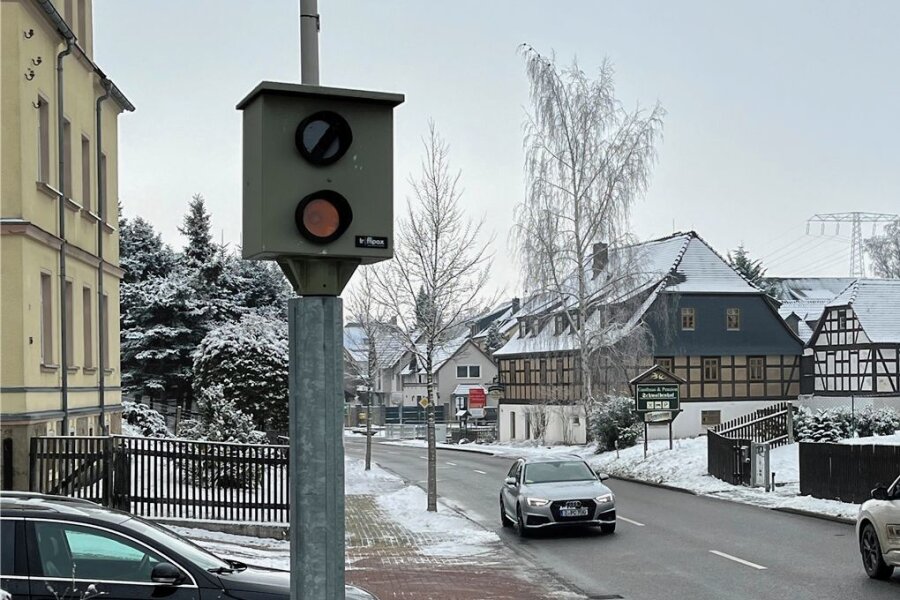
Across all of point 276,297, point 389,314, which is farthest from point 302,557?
point 276,297

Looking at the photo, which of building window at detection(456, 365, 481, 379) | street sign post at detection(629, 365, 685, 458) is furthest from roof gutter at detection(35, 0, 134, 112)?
building window at detection(456, 365, 481, 379)

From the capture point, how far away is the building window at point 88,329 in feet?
71.2

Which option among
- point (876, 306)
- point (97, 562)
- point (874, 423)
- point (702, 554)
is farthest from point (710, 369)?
point (97, 562)

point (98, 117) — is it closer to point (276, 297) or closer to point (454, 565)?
point (454, 565)

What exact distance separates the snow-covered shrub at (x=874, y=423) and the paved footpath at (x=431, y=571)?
58.6 feet

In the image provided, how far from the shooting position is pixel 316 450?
4035 mm

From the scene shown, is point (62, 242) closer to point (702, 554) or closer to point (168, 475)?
point (168, 475)

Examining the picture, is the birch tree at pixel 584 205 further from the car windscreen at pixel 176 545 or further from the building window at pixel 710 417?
the car windscreen at pixel 176 545

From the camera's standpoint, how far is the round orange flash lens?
3924 millimetres

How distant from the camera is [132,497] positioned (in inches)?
658

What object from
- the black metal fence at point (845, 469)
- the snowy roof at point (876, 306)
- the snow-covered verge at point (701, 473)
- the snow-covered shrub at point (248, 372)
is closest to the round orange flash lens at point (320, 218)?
the snow-covered verge at point (701, 473)

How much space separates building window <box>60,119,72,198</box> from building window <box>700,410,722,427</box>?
133 ft

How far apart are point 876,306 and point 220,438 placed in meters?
41.8

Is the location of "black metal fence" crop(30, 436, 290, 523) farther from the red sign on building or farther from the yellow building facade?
the red sign on building
